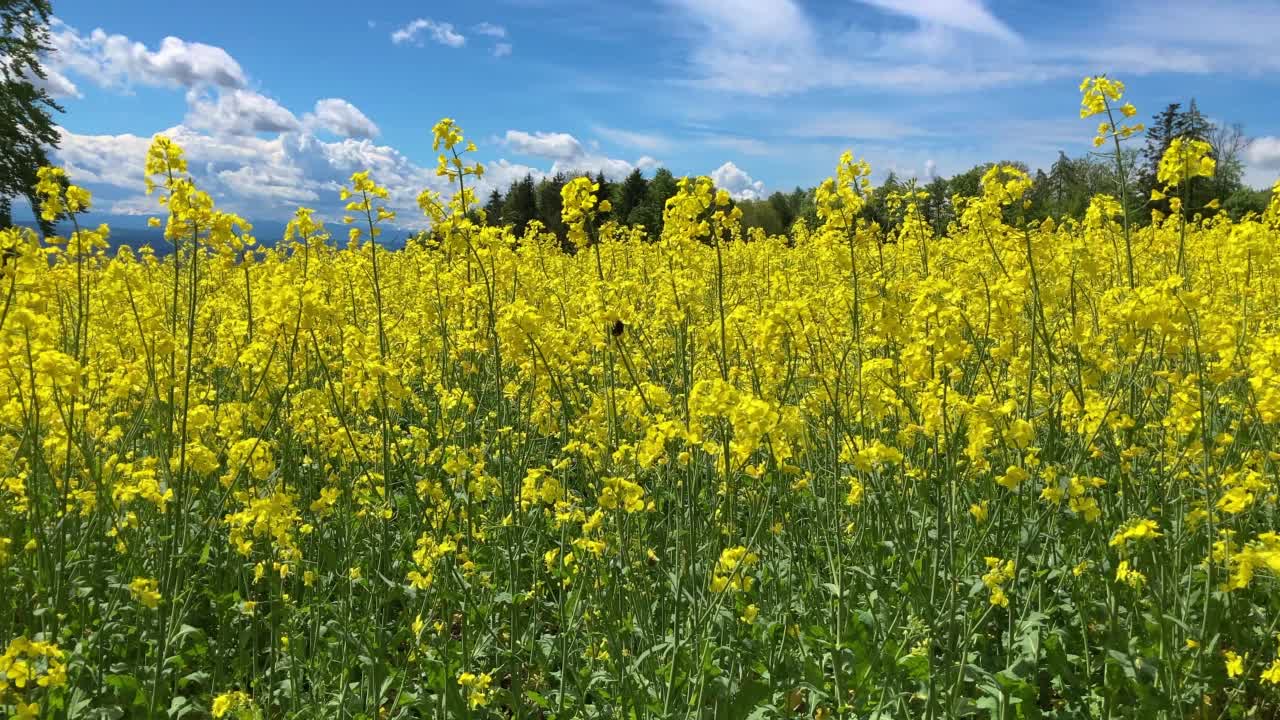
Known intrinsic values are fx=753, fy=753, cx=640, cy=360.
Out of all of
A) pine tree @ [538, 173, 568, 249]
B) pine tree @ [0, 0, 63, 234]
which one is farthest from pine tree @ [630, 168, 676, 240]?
pine tree @ [0, 0, 63, 234]

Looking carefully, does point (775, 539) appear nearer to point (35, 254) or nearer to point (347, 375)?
point (347, 375)

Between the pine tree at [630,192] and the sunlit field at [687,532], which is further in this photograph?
the pine tree at [630,192]

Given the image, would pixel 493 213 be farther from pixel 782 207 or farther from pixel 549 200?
pixel 782 207

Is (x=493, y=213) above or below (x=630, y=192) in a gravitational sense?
below

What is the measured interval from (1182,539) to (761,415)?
7.04ft

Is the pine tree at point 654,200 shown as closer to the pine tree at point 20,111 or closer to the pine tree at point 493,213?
the pine tree at point 493,213

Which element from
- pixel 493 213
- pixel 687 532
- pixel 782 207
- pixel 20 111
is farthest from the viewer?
pixel 782 207

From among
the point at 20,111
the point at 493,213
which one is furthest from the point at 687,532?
the point at 20,111

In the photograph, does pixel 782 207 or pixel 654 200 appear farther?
pixel 782 207

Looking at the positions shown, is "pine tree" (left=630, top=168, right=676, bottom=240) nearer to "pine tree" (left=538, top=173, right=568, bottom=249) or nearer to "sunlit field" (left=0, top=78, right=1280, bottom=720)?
"pine tree" (left=538, top=173, right=568, bottom=249)

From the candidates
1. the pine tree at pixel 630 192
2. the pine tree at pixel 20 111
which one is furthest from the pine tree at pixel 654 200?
the pine tree at pixel 20 111

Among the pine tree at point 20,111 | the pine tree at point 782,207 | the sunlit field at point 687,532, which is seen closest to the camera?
the sunlit field at point 687,532

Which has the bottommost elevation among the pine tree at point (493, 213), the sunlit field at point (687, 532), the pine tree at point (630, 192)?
the sunlit field at point (687, 532)

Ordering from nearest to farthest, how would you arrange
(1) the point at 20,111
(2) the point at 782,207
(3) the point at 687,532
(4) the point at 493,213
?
(3) the point at 687,532 < (4) the point at 493,213 < (1) the point at 20,111 < (2) the point at 782,207
